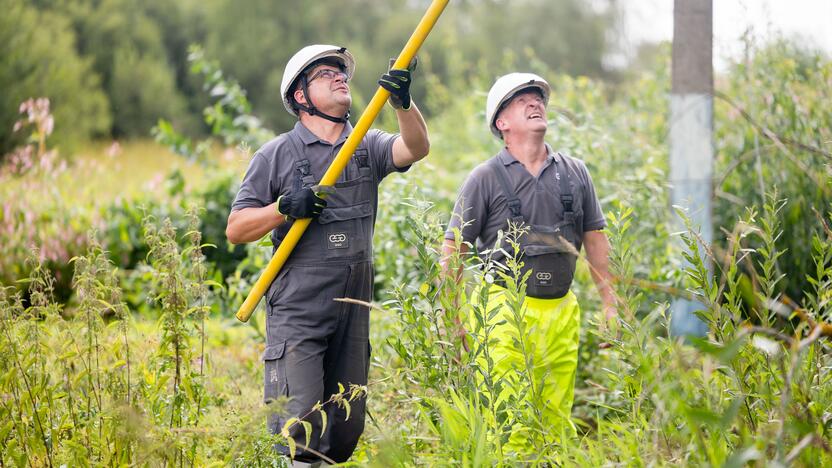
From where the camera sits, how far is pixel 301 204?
363 cm

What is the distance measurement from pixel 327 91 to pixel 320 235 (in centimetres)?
63

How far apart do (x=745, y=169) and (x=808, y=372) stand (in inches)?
160

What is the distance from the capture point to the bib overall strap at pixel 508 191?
13.6 feet

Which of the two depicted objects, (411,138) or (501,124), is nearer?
(411,138)

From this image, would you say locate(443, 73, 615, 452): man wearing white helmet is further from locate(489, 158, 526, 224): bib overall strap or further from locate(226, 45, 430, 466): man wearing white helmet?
locate(226, 45, 430, 466): man wearing white helmet

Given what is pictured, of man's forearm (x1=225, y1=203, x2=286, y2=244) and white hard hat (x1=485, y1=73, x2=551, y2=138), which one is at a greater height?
white hard hat (x1=485, y1=73, x2=551, y2=138)

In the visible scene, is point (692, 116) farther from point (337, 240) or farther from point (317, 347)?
point (317, 347)

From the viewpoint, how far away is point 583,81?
28.8 feet

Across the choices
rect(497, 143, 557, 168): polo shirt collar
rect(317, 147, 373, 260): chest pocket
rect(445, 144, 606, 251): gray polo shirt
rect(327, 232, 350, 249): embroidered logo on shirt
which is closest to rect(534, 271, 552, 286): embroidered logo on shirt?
rect(445, 144, 606, 251): gray polo shirt

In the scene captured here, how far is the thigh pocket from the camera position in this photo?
12.4 feet

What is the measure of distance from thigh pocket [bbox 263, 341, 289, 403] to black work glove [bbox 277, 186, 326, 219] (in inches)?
21.8

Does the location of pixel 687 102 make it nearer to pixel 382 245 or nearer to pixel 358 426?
pixel 382 245

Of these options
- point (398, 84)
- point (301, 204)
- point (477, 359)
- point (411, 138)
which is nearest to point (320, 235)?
point (301, 204)

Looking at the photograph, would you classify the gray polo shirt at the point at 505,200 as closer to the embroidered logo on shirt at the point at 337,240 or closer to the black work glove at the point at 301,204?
the embroidered logo on shirt at the point at 337,240
